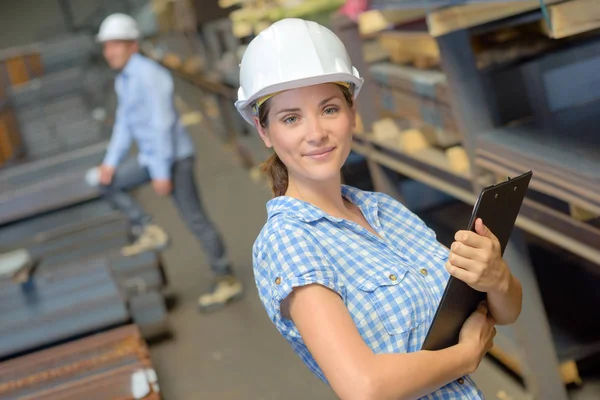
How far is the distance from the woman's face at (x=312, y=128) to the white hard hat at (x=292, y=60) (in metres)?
0.02

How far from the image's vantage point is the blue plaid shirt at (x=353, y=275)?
1.33 metres

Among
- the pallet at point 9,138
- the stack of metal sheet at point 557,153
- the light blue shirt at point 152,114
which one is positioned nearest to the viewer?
the stack of metal sheet at point 557,153

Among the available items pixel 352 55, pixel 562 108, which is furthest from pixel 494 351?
pixel 352 55

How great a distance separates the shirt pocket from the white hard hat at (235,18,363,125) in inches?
15.0

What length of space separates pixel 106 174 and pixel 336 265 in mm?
4231

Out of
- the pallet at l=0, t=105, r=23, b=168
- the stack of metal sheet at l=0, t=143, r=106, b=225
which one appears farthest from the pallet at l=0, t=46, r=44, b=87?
the stack of metal sheet at l=0, t=143, r=106, b=225

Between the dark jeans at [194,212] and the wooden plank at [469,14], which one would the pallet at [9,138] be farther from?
the wooden plank at [469,14]

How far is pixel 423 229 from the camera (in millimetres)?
1666

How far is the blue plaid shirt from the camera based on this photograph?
1.33 meters

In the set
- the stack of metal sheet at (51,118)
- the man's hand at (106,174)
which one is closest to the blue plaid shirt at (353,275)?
the man's hand at (106,174)

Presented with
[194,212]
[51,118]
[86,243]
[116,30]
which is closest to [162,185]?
[194,212]

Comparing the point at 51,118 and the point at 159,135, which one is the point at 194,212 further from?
the point at 51,118

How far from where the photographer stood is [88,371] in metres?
3.66

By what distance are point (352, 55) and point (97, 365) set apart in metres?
2.06
